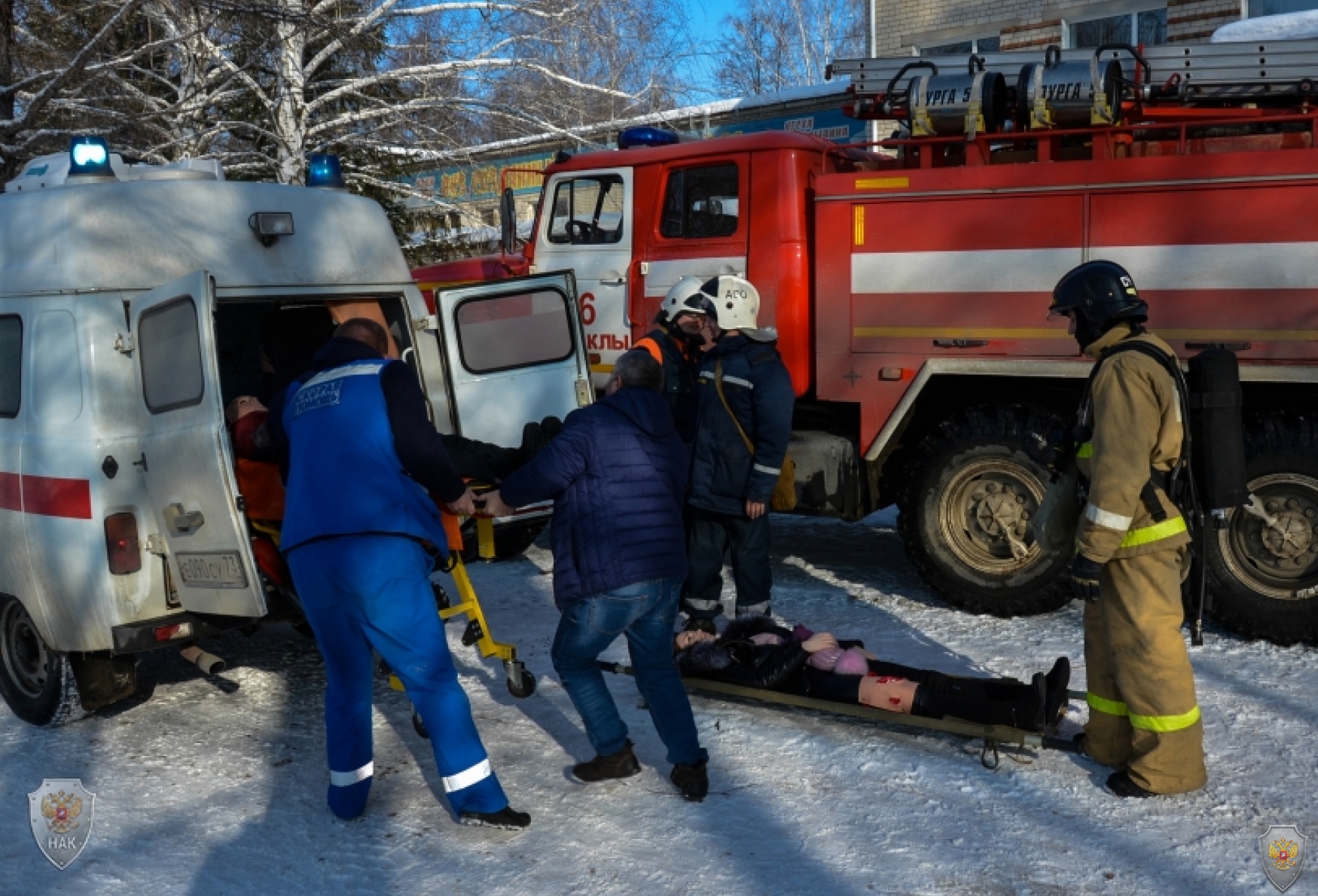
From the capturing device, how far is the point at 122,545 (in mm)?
5055

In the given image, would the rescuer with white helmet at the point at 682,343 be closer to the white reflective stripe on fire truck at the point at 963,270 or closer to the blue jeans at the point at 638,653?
the white reflective stripe on fire truck at the point at 963,270

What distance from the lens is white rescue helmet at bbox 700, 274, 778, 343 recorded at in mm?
5996

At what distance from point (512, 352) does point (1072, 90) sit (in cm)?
332

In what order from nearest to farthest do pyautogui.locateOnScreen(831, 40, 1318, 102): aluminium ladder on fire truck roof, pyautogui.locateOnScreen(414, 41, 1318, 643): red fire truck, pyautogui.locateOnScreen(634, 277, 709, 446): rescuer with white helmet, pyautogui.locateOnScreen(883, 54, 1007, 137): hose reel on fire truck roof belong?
1. pyautogui.locateOnScreen(414, 41, 1318, 643): red fire truck
2. pyautogui.locateOnScreen(831, 40, 1318, 102): aluminium ladder on fire truck roof
3. pyautogui.locateOnScreen(634, 277, 709, 446): rescuer with white helmet
4. pyautogui.locateOnScreen(883, 54, 1007, 137): hose reel on fire truck roof

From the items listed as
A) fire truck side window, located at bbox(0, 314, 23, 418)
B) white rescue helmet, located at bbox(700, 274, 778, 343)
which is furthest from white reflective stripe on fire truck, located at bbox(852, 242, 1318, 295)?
fire truck side window, located at bbox(0, 314, 23, 418)

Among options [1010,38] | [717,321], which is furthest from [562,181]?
[1010,38]

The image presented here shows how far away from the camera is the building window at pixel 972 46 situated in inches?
589

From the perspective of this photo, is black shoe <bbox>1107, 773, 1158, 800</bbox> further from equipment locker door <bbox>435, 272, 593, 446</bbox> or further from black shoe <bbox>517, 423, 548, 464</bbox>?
equipment locker door <bbox>435, 272, 593, 446</bbox>

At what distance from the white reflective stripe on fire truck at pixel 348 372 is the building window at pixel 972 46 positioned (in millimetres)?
12223

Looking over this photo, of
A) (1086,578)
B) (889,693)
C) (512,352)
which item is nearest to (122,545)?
(512,352)

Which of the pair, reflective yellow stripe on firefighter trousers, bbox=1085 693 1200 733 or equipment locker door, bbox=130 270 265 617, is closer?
reflective yellow stripe on firefighter trousers, bbox=1085 693 1200 733

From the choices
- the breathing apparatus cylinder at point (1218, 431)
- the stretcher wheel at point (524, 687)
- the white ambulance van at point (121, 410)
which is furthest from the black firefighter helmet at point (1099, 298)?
the white ambulance van at point (121, 410)

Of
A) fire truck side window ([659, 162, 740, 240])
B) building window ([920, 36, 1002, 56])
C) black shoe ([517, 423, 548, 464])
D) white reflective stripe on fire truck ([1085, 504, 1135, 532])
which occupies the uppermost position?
building window ([920, 36, 1002, 56])

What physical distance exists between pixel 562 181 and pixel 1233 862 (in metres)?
5.69
